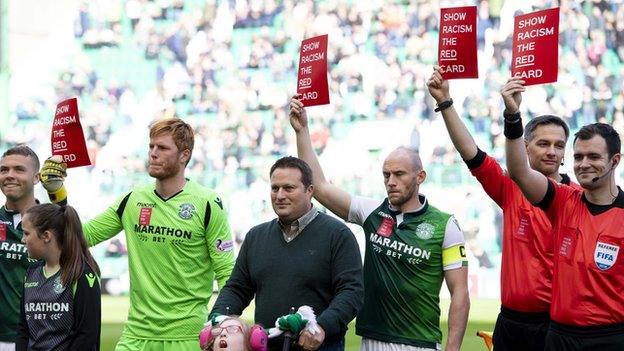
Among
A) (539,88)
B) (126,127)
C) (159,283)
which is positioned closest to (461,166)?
(539,88)

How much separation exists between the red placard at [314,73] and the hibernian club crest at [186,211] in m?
0.99

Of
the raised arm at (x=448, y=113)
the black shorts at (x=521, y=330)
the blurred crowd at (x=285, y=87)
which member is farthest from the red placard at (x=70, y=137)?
the blurred crowd at (x=285, y=87)

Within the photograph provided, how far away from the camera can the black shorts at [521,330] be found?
258 inches

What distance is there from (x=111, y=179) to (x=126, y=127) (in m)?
1.17

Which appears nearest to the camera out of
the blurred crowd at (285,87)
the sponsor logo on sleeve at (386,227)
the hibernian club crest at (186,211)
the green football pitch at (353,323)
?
the sponsor logo on sleeve at (386,227)

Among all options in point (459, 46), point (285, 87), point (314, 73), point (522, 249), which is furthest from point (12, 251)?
point (285, 87)

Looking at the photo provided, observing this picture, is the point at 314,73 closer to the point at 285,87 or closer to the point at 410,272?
the point at 410,272

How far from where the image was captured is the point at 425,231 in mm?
6641

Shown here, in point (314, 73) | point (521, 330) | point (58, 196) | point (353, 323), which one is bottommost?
point (353, 323)

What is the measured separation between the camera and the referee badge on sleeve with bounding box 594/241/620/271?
5.66 metres

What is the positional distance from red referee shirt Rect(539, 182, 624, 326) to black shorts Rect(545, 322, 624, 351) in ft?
0.11

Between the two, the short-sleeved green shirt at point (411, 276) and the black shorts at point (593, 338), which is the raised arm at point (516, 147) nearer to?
the black shorts at point (593, 338)

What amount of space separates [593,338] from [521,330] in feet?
3.16

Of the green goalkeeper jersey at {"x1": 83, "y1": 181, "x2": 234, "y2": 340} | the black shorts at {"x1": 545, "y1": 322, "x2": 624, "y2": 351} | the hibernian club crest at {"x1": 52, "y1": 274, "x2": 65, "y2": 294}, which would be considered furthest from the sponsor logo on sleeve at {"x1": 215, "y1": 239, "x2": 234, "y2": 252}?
the black shorts at {"x1": 545, "y1": 322, "x2": 624, "y2": 351}
